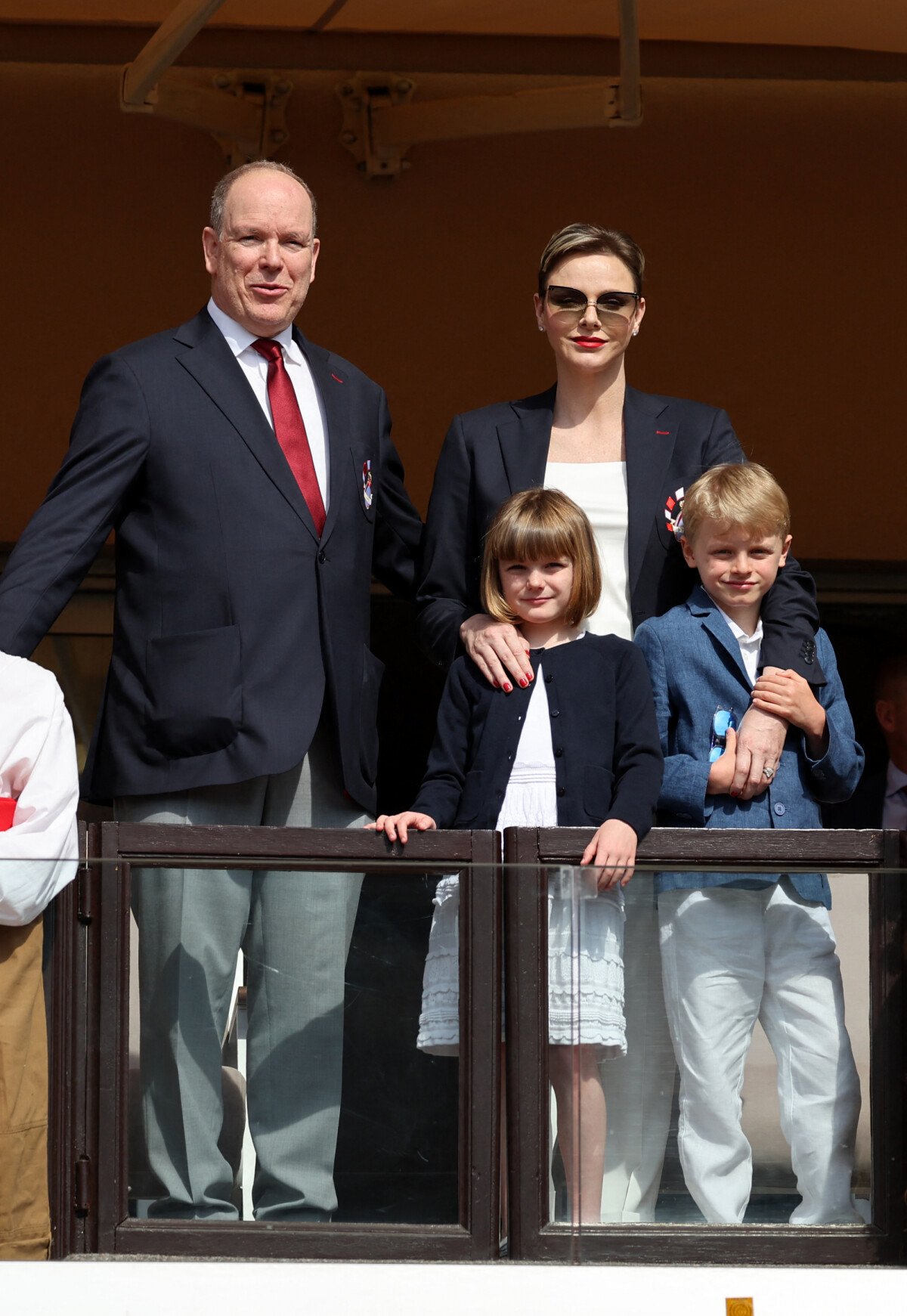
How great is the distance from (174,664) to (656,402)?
3.81ft

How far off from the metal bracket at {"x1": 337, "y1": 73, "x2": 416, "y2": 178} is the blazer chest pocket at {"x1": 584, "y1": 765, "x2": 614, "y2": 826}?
13.4ft

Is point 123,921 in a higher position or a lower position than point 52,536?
lower

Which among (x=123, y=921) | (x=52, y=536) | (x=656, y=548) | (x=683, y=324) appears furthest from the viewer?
(x=683, y=324)

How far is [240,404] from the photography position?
3.87 m

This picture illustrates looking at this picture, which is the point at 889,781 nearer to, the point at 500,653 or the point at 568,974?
the point at 500,653

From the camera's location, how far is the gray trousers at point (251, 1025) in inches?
134

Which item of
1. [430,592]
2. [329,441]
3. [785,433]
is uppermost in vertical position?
[785,433]

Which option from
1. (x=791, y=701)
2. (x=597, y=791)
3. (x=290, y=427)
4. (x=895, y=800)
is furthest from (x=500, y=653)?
(x=895, y=800)

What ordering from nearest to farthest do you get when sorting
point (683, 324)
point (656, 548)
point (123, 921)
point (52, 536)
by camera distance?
point (123, 921) < point (52, 536) < point (656, 548) < point (683, 324)

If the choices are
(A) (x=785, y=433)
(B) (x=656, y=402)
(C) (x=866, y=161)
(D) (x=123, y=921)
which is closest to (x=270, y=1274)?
(D) (x=123, y=921)

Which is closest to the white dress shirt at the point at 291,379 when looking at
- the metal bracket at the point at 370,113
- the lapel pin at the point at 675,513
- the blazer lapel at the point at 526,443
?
the blazer lapel at the point at 526,443

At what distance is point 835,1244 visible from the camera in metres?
3.54

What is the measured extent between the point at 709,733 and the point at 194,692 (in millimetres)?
965

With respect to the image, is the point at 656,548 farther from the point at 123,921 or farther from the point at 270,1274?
the point at 270,1274
